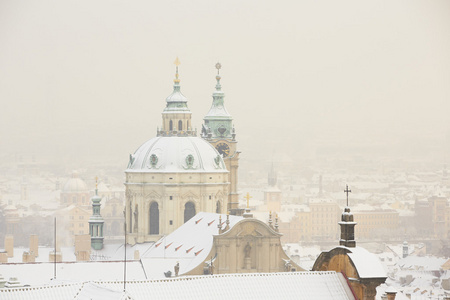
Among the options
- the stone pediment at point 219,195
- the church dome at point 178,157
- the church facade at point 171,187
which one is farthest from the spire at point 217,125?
the stone pediment at point 219,195

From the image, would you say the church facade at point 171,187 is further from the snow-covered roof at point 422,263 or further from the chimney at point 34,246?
the snow-covered roof at point 422,263

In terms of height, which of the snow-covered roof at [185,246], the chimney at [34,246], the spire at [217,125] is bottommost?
the chimney at [34,246]

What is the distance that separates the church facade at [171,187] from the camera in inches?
4943

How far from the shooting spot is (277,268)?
327 feet

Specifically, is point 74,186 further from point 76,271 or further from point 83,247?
point 76,271

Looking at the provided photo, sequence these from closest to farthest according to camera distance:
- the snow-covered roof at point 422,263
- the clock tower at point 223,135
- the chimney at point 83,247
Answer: the chimney at point 83,247 → the clock tower at point 223,135 → the snow-covered roof at point 422,263

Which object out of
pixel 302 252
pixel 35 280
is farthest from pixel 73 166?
pixel 35 280

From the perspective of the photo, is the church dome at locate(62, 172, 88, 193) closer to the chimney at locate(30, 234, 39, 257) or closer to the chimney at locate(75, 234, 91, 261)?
the chimney at locate(30, 234, 39, 257)

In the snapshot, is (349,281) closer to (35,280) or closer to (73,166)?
(35,280)

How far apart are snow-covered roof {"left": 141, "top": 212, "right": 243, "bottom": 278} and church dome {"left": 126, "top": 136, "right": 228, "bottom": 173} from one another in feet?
29.9

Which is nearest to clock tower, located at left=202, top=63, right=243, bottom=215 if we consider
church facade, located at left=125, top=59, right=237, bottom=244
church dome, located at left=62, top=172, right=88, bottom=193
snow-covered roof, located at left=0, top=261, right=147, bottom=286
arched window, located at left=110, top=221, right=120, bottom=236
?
church facade, located at left=125, top=59, right=237, bottom=244

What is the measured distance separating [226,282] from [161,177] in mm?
75560

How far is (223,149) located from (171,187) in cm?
1286

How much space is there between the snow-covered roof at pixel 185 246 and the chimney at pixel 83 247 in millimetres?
9754
